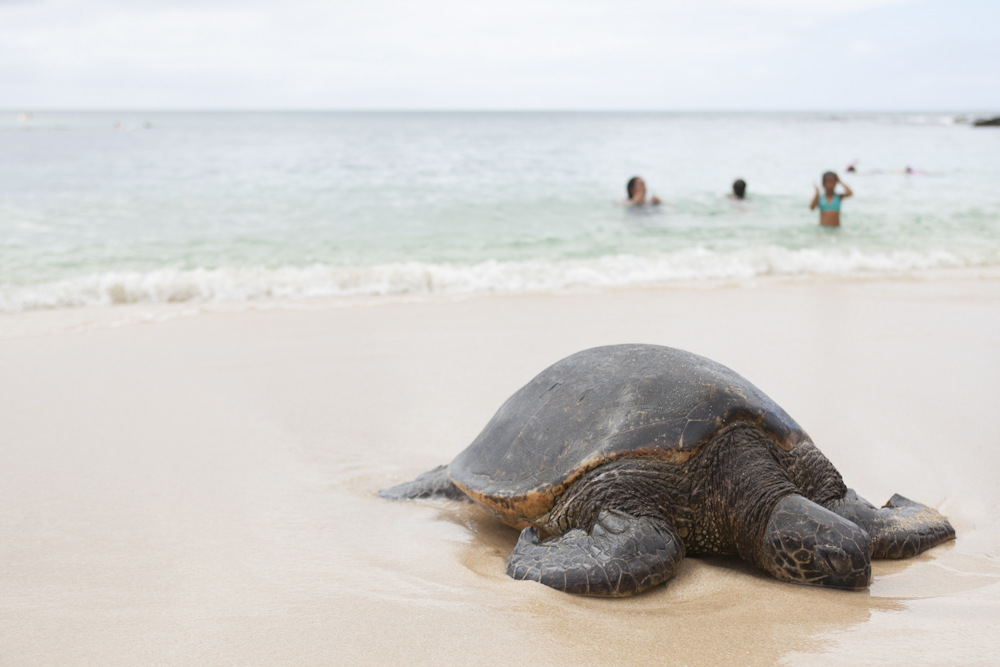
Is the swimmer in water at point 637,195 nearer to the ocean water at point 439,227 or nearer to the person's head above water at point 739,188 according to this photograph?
the ocean water at point 439,227

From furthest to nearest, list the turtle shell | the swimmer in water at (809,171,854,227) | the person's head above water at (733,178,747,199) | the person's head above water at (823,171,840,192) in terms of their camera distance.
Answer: the person's head above water at (733,178,747,199) < the swimmer in water at (809,171,854,227) < the person's head above water at (823,171,840,192) < the turtle shell

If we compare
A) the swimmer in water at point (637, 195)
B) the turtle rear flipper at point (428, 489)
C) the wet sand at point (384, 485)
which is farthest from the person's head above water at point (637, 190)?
the turtle rear flipper at point (428, 489)

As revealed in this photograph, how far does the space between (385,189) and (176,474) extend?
1343 cm

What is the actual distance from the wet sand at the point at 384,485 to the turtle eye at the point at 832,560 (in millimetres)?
83

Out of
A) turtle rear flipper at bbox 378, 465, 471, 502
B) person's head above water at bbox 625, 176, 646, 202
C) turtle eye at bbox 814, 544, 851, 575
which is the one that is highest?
person's head above water at bbox 625, 176, 646, 202

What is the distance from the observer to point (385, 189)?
15734mm

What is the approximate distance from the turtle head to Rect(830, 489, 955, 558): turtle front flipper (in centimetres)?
29

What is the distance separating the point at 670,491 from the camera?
216 centimetres

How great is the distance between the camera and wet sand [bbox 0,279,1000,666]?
177cm

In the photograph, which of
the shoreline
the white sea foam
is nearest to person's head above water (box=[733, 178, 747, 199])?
the white sea foam

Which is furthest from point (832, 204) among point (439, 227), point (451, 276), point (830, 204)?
point (451, 276)

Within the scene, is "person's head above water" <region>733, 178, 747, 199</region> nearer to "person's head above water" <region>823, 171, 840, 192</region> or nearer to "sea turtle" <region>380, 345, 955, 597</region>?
"person's head above water" <region>823, 171, 840, 192</region>

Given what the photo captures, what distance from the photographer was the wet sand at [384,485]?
1.77m

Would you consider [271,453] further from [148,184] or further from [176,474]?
[148,184]
